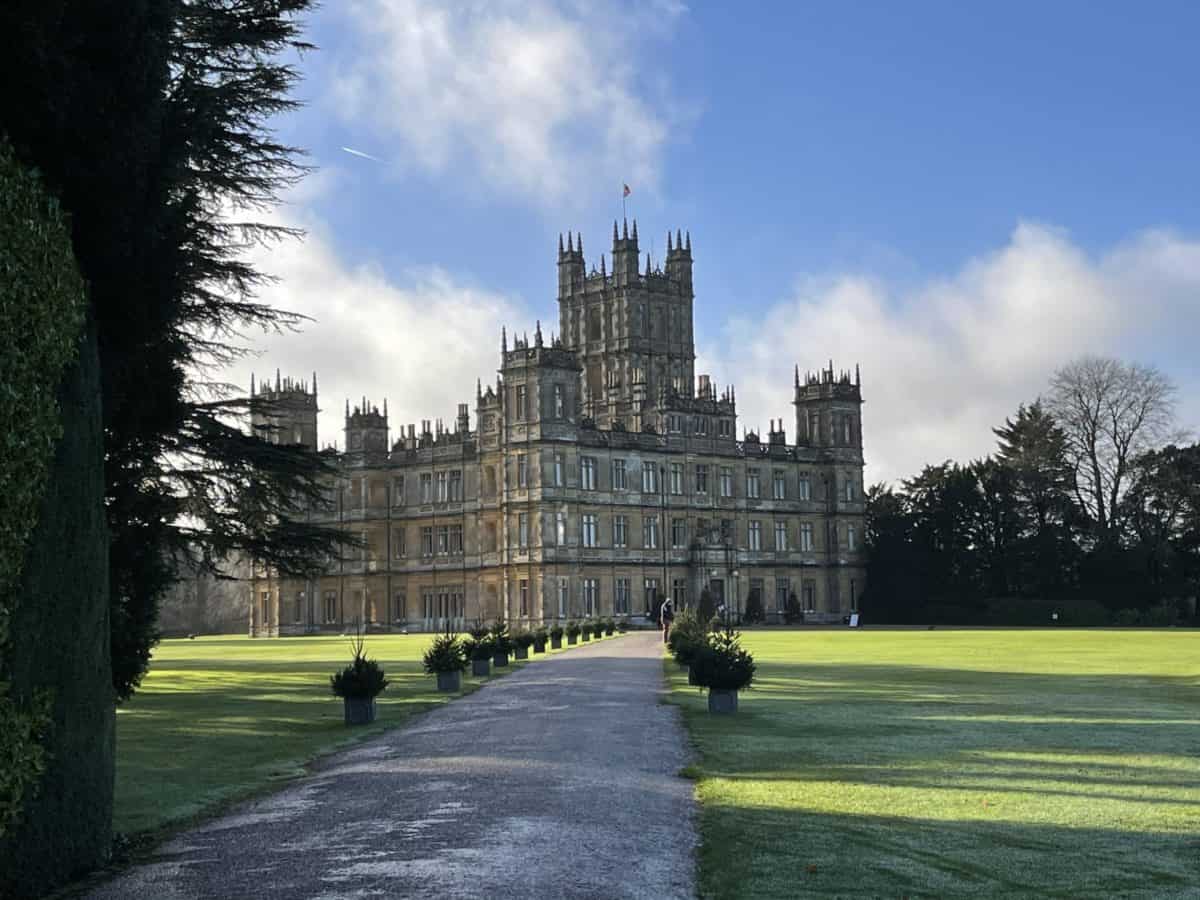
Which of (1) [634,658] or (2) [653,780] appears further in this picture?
(1) [634,658]

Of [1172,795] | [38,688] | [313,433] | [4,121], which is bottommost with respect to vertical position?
[1172,795]

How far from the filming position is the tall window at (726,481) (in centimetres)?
7975

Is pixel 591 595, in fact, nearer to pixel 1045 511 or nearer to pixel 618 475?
pixel 618 475

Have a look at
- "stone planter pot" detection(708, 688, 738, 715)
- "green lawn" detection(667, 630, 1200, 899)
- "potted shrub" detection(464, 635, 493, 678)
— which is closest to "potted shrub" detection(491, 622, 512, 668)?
"potted shrub" detection(464, 635, 493, 678)

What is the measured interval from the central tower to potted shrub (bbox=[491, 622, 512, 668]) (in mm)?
54004

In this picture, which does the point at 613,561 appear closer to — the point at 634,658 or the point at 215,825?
the point at 634,658

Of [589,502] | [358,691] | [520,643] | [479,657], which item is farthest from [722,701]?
[589,502]

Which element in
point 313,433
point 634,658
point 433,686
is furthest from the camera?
point 313,433

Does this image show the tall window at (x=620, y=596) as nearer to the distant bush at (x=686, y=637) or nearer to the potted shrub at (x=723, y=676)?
the distant bush at (x=686, y=637)

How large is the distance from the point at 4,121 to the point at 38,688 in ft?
12.1

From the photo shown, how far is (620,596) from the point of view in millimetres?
74500

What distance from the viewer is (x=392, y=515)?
80.8m

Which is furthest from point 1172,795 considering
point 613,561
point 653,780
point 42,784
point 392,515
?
point 392,515

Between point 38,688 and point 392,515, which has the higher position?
point 392,515
